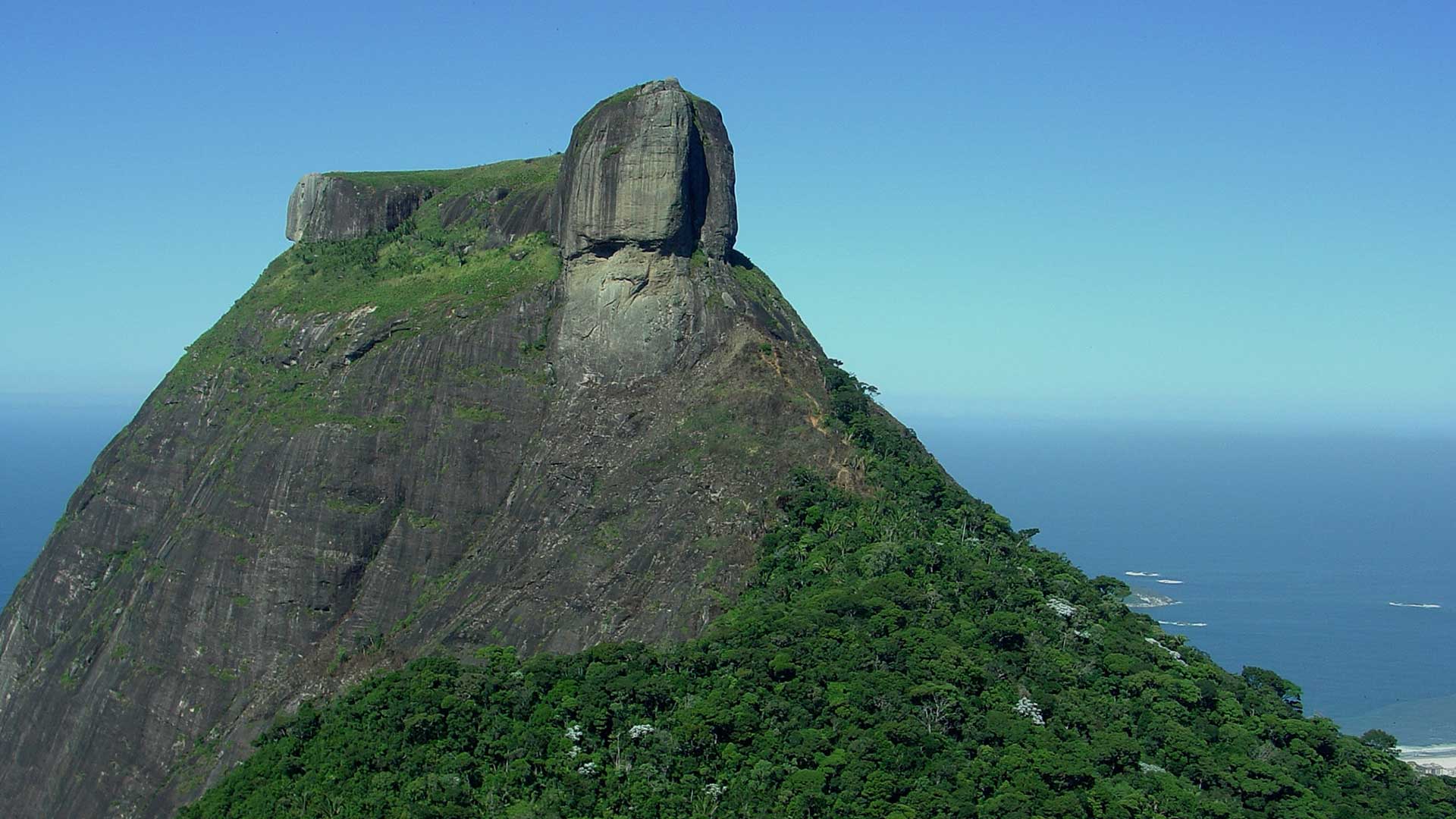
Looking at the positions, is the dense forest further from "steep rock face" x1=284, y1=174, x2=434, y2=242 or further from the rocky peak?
"steep rock face" x1=284, y1=174, x2=434, y2=242

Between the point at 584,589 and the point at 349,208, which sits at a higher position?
the point at 349,208

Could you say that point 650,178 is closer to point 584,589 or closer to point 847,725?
point 584,589

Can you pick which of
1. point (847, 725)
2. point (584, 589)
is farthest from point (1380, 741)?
point (584, 589)

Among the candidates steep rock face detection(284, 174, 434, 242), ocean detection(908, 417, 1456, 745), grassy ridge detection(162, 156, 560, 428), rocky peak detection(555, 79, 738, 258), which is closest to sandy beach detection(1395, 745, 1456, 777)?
→ ocean detection(908, 417, 1456, 745)

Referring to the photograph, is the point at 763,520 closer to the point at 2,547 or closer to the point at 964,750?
the point at 964,750

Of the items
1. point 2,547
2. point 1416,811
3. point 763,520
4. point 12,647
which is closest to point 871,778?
point 763,520

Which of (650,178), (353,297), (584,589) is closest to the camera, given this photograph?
(584,589)

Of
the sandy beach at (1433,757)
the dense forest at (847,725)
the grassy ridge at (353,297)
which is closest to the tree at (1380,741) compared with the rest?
the dense forest at (847,725)
